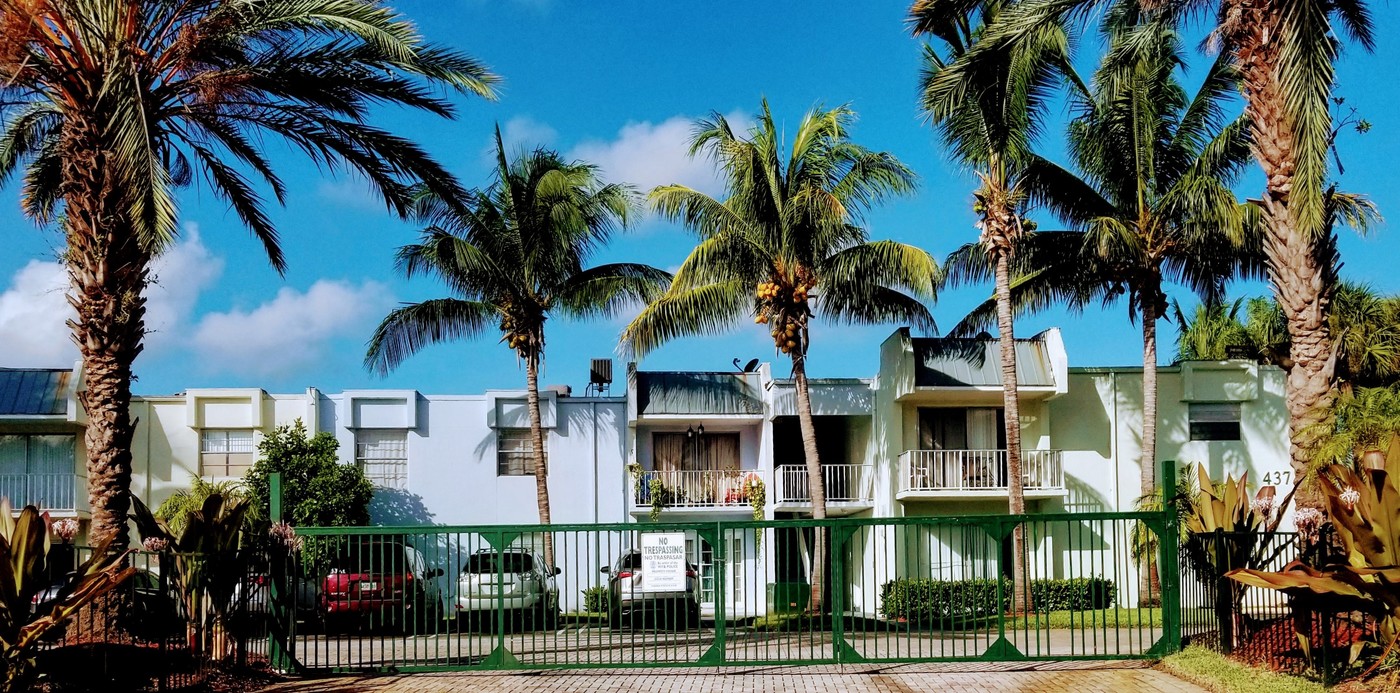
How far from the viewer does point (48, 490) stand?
98.4ft

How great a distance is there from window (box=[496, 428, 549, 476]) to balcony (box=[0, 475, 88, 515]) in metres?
9.81

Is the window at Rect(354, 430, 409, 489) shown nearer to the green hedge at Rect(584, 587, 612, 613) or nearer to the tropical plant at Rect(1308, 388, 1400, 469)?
the green hedge at Rect(584, 587, 612, 613)

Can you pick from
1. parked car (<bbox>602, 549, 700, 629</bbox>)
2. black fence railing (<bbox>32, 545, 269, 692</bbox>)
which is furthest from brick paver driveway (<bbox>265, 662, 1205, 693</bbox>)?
black fence railing (<bbox>32, 545, 269, 692</bbox>)

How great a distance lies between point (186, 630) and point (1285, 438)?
25.1 m

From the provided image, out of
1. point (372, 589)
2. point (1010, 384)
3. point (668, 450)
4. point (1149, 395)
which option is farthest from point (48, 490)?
point (1149, 395)

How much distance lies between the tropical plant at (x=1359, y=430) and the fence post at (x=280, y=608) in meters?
11.1

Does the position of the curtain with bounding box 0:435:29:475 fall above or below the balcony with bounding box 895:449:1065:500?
above

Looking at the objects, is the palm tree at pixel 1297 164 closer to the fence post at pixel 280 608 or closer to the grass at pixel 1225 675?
the grass at pixel 1225 675

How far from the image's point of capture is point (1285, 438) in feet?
97.1

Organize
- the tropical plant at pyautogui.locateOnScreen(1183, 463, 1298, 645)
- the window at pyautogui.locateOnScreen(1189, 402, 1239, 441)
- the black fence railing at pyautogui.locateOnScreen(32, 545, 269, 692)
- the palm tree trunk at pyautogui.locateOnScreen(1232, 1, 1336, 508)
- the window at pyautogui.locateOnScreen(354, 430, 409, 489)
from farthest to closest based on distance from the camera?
the window at pyautogui.locateOnScreen(354, 430, 409, 489), the window at pyautogui.locateOnScreen(1189, 402, 1239, 441), the palm tree trunk at pyautogui.locateOnScreen(1232, 1, 1336, 508), the tropical plant at pyautogui.locateOnScreen(1183, 463, 1298, 645), the black fence railing at pyautogui.locateOnScreen(32, 545, 269, 692)

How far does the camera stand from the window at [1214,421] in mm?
29797

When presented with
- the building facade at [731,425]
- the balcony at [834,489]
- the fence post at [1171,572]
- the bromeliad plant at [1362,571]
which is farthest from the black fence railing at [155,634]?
the balcony at [834,489]

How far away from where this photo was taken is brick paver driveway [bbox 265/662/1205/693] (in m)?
12.9

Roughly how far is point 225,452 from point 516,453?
272 inches
